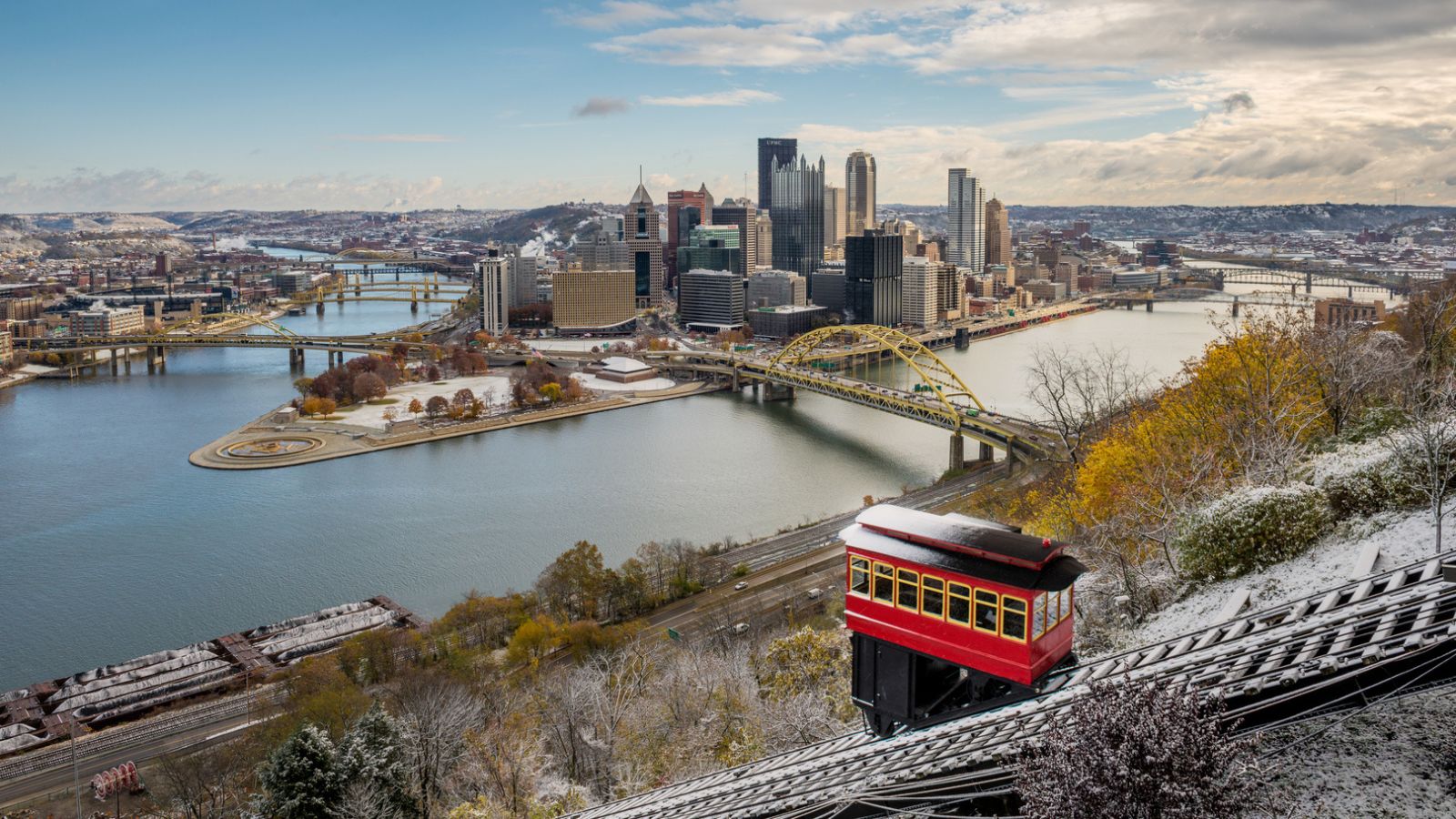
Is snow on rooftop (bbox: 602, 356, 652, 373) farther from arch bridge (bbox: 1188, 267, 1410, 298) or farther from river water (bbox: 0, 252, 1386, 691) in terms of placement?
arch bridge (bbox: 1188, 267, 1410, 298)

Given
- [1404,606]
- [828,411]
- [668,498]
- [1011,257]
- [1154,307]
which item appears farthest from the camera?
[1011,257]

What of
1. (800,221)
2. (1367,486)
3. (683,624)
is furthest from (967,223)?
(1367,486)

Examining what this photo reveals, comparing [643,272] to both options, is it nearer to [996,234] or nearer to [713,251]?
[713,251]

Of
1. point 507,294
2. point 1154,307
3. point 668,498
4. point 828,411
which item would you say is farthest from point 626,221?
point 668,498

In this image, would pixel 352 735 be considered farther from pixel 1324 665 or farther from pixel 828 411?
pixel 828 411

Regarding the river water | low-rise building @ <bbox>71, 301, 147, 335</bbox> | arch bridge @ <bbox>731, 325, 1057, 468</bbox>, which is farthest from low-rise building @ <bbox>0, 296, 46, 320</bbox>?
arch bridge @ <bbox>731, 325, 1057, 468</bbox>

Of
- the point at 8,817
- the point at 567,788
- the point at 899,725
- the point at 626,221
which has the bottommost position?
the point at 8,817
